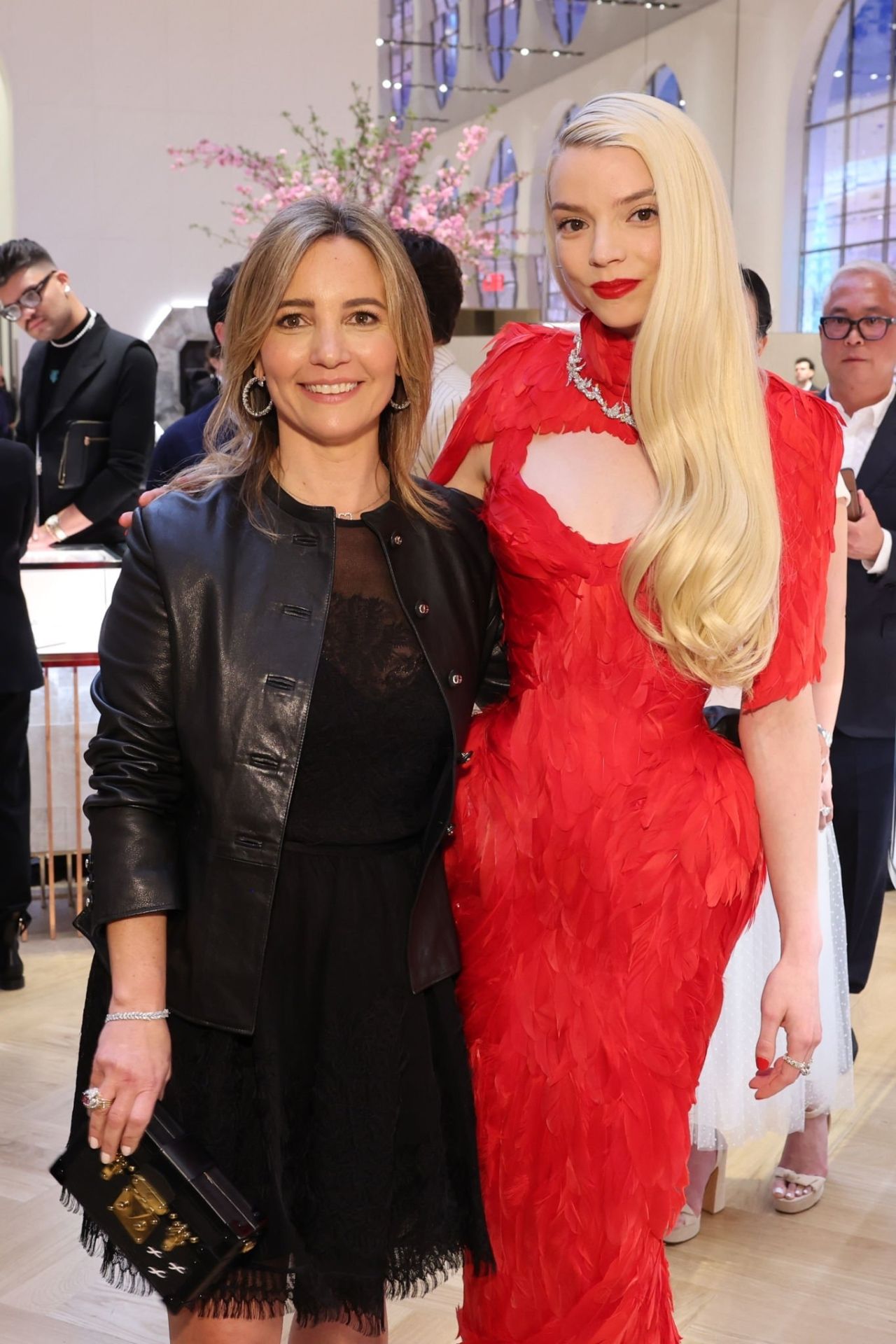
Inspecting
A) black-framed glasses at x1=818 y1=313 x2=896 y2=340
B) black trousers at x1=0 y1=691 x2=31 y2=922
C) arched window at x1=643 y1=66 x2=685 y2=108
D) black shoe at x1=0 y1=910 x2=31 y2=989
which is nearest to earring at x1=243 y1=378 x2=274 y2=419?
black-framed glasses at x1=818 y1=313 x2=896 y2=340

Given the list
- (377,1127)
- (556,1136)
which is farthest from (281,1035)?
(556,1136)

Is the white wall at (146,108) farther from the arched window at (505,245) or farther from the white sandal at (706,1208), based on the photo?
the white sandal at (706,1208)

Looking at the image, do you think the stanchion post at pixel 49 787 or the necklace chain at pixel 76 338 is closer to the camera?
the stanchion post at pixel 49 787

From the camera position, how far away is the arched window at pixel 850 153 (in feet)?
39.1

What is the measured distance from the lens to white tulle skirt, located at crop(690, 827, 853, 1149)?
2.66 meters

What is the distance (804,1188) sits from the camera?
9.77 ft

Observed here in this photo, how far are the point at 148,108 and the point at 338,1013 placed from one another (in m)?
7.59

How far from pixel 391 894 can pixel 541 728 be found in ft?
1.01

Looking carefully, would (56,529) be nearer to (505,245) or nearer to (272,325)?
(272,325)

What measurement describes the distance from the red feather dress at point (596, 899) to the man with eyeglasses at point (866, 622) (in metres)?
1.78

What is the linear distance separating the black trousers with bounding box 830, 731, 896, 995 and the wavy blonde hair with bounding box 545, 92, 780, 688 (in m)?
1.88

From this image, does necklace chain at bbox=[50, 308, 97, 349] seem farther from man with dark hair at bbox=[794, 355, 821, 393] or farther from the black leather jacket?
man with dark hair at bbox=[794, 355, 821, 393]

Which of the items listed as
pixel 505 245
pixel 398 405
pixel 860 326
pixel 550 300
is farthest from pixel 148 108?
pixel 398 405

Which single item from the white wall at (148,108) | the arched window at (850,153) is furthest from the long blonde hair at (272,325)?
the arched window at (850,153)
